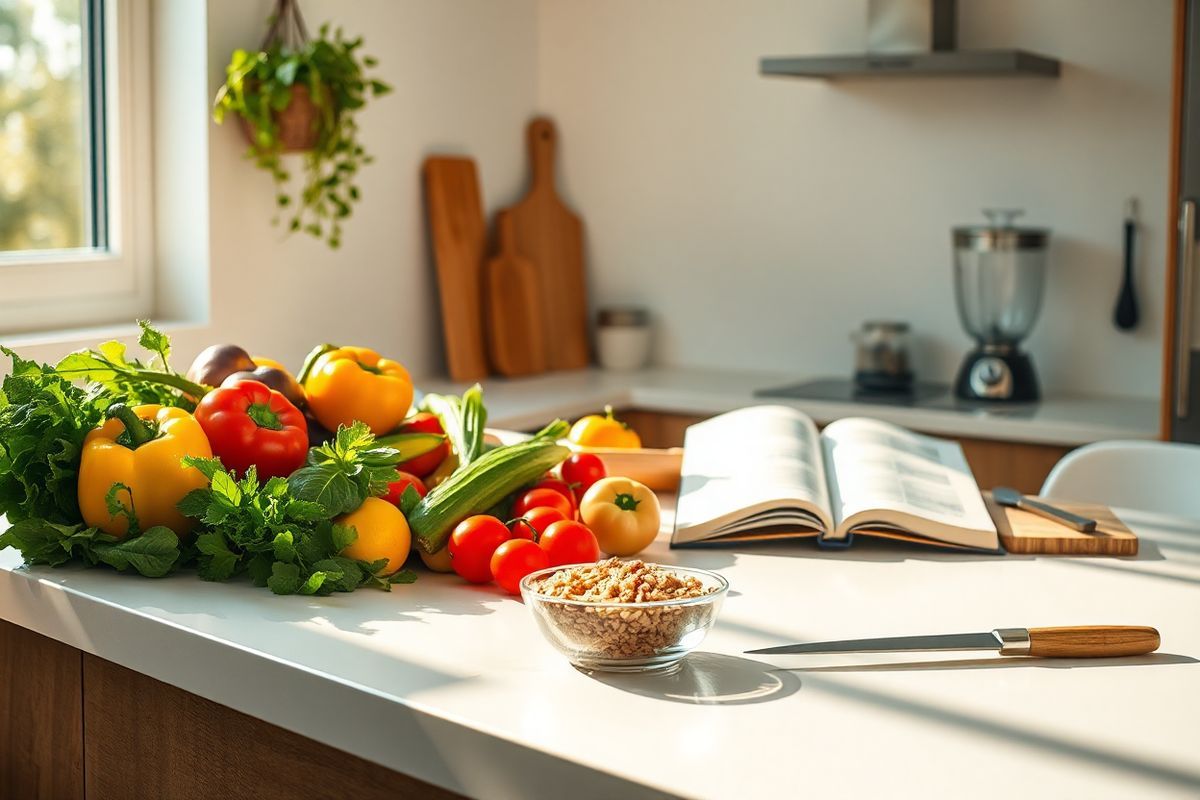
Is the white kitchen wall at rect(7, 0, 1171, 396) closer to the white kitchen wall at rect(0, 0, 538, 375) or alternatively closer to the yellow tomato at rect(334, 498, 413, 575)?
the white kitchen wall at rect(0, 0, 538, 375)

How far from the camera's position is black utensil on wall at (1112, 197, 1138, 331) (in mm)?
2863

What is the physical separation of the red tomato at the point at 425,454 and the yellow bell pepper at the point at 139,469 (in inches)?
9.1

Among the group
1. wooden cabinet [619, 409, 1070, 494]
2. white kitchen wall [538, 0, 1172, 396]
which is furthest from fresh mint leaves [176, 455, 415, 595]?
white kitchen wall [538, 0, 1172, 396]

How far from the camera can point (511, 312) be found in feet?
10.8

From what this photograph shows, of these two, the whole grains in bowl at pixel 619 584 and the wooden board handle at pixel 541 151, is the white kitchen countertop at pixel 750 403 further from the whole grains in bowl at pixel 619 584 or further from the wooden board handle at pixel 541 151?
the whole grains in bowl at pixel 619 584

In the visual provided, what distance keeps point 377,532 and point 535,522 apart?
0.48 ft

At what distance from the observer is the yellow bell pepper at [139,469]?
3.80ft

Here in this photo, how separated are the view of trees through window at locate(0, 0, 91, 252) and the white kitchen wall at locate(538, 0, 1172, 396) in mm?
1429

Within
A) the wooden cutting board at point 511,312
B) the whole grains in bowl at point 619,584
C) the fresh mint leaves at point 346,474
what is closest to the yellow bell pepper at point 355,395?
the fresh mint leaves at point 346,474

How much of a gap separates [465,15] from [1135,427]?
1888 mm

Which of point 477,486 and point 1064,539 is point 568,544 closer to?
point 477,486

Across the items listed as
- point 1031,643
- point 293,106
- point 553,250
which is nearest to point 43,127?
point 293,106

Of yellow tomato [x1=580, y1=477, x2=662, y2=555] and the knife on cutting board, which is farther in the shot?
yellow tomato [x1=580, y1=477, x2=662, y2=555]

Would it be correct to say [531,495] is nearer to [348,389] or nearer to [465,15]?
[348,389]
